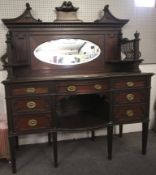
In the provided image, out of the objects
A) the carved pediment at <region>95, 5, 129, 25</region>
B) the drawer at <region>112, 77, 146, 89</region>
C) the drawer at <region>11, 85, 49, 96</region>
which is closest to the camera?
the drawer at <region>11, 85, 49, 96</region>

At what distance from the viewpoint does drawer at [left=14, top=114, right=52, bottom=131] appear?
195 centimetres

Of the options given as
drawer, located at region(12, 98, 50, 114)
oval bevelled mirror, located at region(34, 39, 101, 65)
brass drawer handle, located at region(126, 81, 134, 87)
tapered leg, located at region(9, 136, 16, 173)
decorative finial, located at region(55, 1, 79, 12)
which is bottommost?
tapered leg, located at region(9, 136, 16, 173)

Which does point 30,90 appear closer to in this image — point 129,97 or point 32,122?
point 32,122

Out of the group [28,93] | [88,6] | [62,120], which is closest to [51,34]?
[88,6]

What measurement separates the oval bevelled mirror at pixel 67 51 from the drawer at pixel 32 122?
2.20 ft

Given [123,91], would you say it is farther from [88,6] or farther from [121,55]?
[88,6]

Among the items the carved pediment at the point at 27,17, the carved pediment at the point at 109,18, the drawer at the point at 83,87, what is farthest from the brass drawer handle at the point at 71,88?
the carved pediment at the point at 109,18

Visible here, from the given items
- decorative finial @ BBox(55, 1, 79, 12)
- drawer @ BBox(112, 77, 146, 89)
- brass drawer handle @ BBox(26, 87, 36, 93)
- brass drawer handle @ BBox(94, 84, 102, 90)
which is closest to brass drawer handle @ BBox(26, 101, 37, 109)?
brass drawer handle @ BBox(26, 87, 36, 93)

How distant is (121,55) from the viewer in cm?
264

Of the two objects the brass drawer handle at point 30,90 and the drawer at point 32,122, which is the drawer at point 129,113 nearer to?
the drawer at point 32,122

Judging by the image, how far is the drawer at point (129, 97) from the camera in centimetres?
213

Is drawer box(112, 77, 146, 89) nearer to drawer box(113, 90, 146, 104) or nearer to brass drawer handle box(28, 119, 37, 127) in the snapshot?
drawer box(113, 90, 146, 104)

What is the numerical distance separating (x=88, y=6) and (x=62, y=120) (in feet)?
4.32

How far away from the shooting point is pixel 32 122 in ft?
6.48
